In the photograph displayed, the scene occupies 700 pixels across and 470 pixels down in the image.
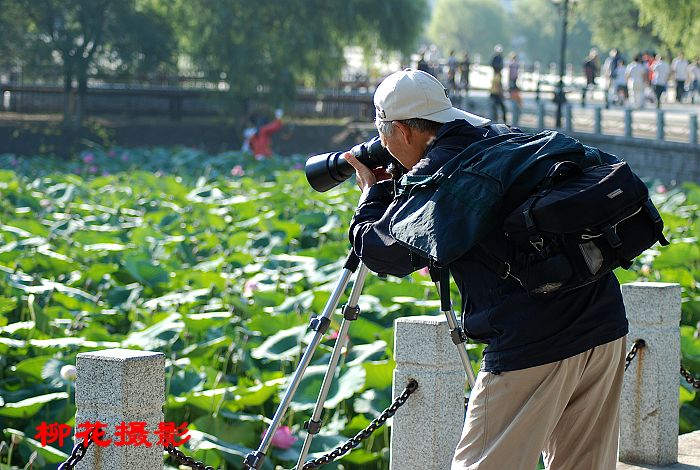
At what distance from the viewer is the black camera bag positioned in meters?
2.70

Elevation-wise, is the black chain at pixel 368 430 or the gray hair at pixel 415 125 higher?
the gray hair at pixel 415 125

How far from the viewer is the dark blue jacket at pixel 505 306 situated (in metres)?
2.82

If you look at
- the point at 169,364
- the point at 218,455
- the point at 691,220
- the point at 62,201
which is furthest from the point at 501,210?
the point at 62,201

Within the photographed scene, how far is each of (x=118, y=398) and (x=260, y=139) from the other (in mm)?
24562

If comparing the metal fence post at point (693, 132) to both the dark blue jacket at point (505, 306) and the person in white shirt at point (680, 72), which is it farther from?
the dark blue jacket at point (505, 306)

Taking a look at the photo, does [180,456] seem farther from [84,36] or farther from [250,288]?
[84,36]

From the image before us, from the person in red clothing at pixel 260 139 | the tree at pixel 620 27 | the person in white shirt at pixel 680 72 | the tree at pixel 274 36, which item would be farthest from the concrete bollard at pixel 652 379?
the tree at pixel 620 27

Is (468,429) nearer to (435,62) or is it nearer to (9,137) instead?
(9,137)

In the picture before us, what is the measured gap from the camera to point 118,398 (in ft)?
10.3

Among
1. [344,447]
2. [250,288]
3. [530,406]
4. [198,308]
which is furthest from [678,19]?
[530,406]

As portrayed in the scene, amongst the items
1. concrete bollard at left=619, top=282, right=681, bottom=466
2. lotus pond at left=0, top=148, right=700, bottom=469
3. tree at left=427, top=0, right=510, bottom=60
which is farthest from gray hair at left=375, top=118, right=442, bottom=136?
tree at left=427, top=0, right=510, bottom=60

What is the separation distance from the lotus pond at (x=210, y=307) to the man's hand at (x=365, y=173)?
2.00 m

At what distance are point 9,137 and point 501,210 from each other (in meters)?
25.6

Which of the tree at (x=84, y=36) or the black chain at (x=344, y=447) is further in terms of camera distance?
the tree at (x=84, y=36)
